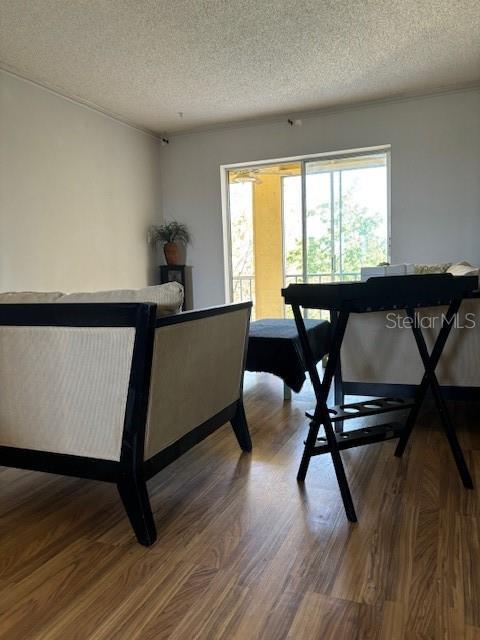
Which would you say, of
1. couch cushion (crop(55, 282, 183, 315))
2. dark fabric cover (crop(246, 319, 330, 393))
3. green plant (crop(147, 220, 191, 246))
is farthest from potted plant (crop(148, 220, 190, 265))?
couch cushion (crop(55, 282, 183, 315))

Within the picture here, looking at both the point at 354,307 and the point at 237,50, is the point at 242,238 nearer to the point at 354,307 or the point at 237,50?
the point at 237,50

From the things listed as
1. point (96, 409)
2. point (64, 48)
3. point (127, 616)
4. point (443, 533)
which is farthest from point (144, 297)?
point (64, 48)

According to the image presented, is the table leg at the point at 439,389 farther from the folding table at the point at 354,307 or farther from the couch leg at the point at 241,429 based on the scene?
the couch leg at the point at 241,429

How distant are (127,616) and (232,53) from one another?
384 centimetres

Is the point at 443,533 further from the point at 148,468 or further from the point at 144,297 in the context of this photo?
the point at 144,297

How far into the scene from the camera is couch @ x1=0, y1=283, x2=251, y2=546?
149 centimetres

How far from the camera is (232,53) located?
3.76 meters

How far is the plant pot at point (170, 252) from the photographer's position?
580 centimetres

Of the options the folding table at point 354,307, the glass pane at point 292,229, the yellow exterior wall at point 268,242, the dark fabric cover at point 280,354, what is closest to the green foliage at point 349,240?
the glass pane at point 292,229

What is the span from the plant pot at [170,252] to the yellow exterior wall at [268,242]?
4.82ft

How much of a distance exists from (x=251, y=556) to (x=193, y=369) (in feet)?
2.19

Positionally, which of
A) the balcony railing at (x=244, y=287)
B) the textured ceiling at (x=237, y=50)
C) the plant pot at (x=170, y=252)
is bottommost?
the balcony railing at (x=244, y=287)

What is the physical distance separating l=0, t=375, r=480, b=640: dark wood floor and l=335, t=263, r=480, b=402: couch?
385mm

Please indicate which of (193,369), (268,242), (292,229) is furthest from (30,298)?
(268,242)
